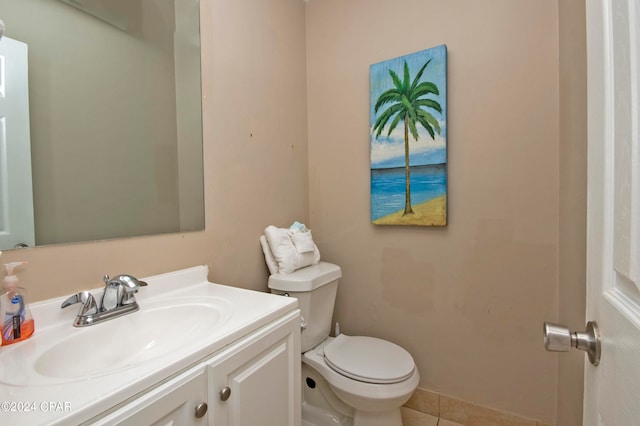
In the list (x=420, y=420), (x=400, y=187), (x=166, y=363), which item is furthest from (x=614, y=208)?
(x=420, y=420)

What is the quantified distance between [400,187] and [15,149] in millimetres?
1464

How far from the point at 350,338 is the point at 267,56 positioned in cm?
156

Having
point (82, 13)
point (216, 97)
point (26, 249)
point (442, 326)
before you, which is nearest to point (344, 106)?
point (216, 97)

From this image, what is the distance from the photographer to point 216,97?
1269 mm

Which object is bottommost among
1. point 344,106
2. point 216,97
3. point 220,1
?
point 216,97

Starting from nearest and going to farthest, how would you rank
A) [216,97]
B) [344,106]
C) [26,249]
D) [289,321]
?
[26,249]
[289,321]
[216,97]
[344,106]

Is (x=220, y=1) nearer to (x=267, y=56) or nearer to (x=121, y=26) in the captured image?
(x=267, y=56)

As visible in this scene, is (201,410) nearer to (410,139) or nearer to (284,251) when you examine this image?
(284,251)

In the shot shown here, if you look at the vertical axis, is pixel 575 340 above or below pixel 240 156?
below

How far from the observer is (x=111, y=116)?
3.20 ft

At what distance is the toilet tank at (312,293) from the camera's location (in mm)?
1350

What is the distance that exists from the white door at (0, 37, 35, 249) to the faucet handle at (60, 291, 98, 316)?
0.18 metres

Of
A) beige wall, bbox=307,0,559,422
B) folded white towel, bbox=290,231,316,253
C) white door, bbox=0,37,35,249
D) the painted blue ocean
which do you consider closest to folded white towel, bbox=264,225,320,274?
folded white towel, bbox=290,231,316,253

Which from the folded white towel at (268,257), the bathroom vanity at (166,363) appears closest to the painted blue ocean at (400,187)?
the folded white towel at (268,257)
